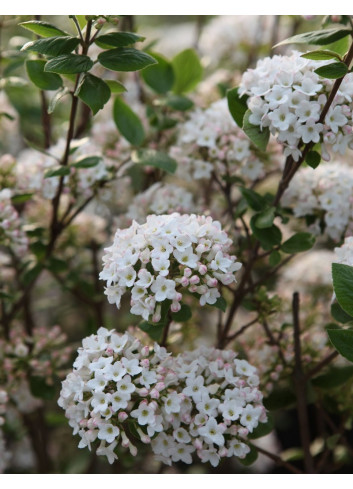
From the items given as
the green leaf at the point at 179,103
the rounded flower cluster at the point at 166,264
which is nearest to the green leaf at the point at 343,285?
the rounded flower cluster at the point at 166,264

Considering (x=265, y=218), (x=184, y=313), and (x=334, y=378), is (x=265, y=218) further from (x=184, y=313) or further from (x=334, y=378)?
(x=334, y=378)

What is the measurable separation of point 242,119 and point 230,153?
142 millimetres

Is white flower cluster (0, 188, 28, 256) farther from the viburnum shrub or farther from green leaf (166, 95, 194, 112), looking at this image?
green leaf (166, 95, 194, 112)

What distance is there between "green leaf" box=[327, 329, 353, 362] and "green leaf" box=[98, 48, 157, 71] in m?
0.45

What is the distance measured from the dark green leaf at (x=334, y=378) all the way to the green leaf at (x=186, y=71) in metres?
0.64

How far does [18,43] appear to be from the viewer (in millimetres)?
1225

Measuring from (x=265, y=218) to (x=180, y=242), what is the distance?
198mm

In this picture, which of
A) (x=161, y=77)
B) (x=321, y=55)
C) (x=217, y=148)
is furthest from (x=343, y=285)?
(x=161, y=77)

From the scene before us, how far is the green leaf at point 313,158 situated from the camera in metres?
0.93

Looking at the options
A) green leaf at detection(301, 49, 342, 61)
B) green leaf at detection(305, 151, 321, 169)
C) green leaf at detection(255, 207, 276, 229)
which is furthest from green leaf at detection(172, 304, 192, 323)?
green leaf at detection(301, 49, 342, 61)

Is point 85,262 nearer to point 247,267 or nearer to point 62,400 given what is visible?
point 247,267

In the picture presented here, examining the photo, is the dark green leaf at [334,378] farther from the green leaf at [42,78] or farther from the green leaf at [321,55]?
the green leaf at [42,78]

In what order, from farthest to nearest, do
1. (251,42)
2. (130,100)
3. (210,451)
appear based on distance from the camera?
(251,42), (130,100), (210,451)

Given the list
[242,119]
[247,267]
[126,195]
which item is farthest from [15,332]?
[242,119]
